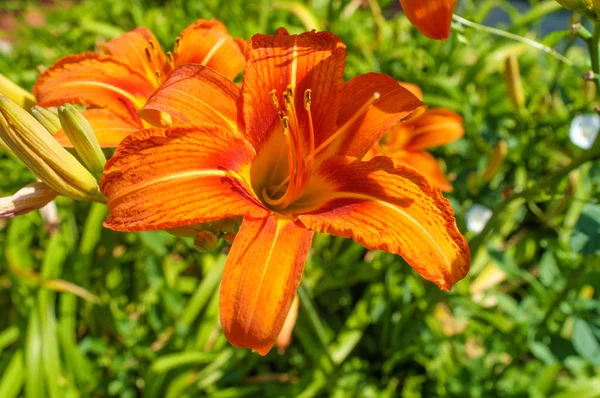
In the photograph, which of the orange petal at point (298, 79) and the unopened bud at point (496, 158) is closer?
the orange petal at point (298, 79)

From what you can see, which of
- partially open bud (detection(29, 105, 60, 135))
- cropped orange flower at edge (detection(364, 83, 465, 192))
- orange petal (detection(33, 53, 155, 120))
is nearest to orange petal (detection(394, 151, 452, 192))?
cropped orange flower at edge (detection(364, 83, 465, 192))

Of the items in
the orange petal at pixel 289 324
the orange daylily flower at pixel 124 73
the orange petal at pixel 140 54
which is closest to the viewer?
the orange daylily flower at pixel 124 73

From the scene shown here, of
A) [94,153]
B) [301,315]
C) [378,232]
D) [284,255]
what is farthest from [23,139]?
[301,315]

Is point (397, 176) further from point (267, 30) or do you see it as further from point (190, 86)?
point (267, 30)

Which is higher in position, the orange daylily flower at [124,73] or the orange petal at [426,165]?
the orange daylily flower at [124,73]

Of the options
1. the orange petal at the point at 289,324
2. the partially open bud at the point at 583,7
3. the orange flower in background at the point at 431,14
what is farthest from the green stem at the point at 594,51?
the orange petal at the point at 289,324

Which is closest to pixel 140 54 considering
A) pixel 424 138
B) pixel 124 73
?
pixel 124 73

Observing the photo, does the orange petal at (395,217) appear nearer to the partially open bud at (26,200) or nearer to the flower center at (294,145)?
the flower center at (294,145)

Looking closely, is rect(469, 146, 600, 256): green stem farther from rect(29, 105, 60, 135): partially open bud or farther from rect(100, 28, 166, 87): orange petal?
rect(29, 105, 60, 135): partially open bud

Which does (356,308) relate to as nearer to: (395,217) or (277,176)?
(277,176)
